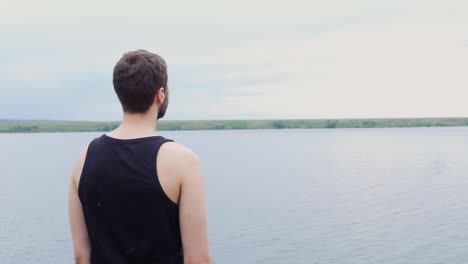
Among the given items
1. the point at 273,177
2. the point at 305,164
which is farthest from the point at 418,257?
the point at 305,164

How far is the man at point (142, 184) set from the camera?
3129 mm

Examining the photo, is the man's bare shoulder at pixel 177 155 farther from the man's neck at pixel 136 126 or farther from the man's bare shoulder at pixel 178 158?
the man's neck at pixel 136 126

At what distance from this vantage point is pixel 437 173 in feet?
220

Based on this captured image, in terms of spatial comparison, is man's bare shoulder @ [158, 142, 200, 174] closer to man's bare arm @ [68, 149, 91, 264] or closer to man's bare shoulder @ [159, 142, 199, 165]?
man's bare shoulder @ [159, 142, 199, 165]

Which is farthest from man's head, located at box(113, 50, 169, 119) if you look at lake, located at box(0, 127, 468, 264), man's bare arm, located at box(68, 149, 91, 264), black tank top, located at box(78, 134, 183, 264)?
lake, located at box(0, 127, 468, 264)

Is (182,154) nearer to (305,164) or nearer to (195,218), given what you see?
(195,218)

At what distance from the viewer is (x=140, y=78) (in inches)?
124

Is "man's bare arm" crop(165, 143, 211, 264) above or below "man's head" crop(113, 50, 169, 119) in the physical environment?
below

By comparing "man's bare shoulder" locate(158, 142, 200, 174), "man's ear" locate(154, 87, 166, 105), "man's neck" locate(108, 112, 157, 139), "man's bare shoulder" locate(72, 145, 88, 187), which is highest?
"man's ear" locate(154, 87, 166, 105)

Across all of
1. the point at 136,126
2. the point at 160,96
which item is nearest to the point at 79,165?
the point at 136,126

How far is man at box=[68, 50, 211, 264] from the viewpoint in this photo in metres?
3.13

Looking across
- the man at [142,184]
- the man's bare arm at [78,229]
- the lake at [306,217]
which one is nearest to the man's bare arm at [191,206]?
the man at [142,184]

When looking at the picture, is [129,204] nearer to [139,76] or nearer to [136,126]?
[136,126]

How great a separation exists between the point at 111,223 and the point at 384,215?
1457 inches
